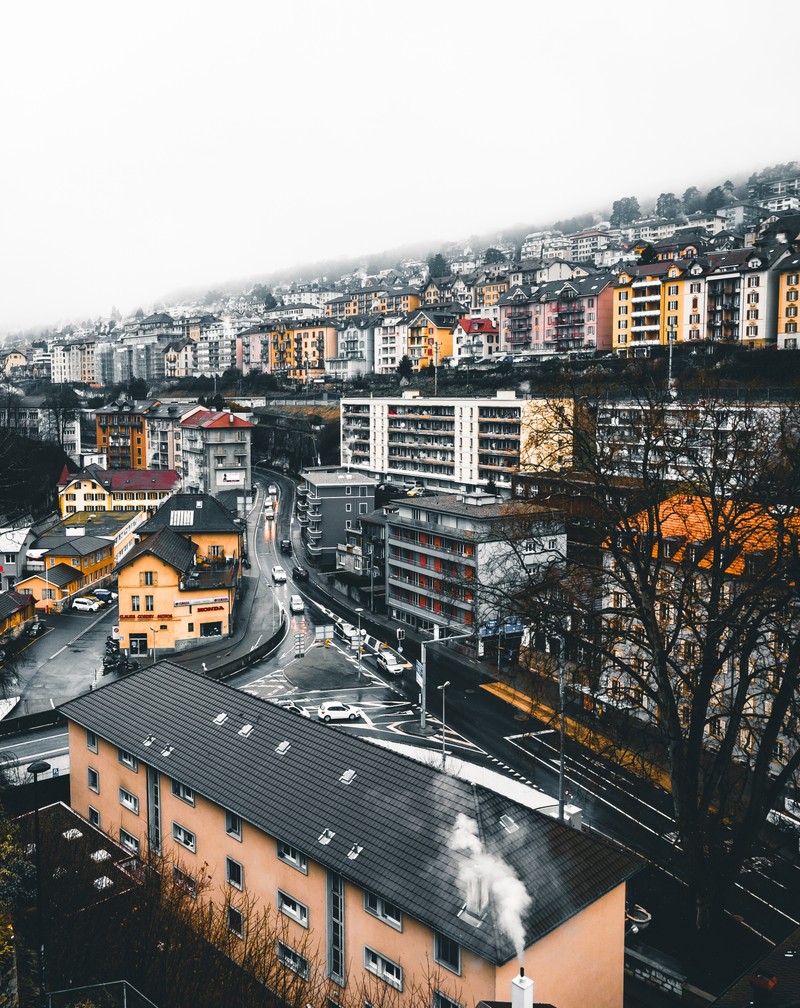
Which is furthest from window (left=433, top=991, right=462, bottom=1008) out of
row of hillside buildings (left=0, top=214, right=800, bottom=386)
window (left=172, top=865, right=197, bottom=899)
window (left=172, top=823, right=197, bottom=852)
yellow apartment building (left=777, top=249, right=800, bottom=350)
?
yellow apartment building (left=777, top=249, right=800, bottom=350)

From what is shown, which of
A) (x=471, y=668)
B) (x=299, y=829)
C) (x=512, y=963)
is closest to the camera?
(x=512, y=963)

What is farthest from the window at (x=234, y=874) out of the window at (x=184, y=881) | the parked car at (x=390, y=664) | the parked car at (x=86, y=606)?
the parked car at (x=86, y=606)

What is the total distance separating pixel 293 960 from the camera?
1639 cm

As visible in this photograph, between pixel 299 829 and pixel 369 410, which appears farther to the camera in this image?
pixel 369 410

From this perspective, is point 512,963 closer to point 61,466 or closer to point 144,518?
point 144,518

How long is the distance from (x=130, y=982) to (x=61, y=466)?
3273 inches

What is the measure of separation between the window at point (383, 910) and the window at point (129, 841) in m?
7.99

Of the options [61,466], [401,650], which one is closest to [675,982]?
[401,650]

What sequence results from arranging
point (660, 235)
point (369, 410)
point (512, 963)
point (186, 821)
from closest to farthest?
point (512, 963) → point (186, 821) → point (369, 410) → point (660, 235)

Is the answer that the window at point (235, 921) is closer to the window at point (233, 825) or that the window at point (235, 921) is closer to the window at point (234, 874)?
the window at point (234, 874)

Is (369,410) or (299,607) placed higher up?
(369,410)

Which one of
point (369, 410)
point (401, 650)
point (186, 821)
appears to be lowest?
point (401, 650)

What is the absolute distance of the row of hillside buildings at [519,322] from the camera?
227ft

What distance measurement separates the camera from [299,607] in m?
49.8
